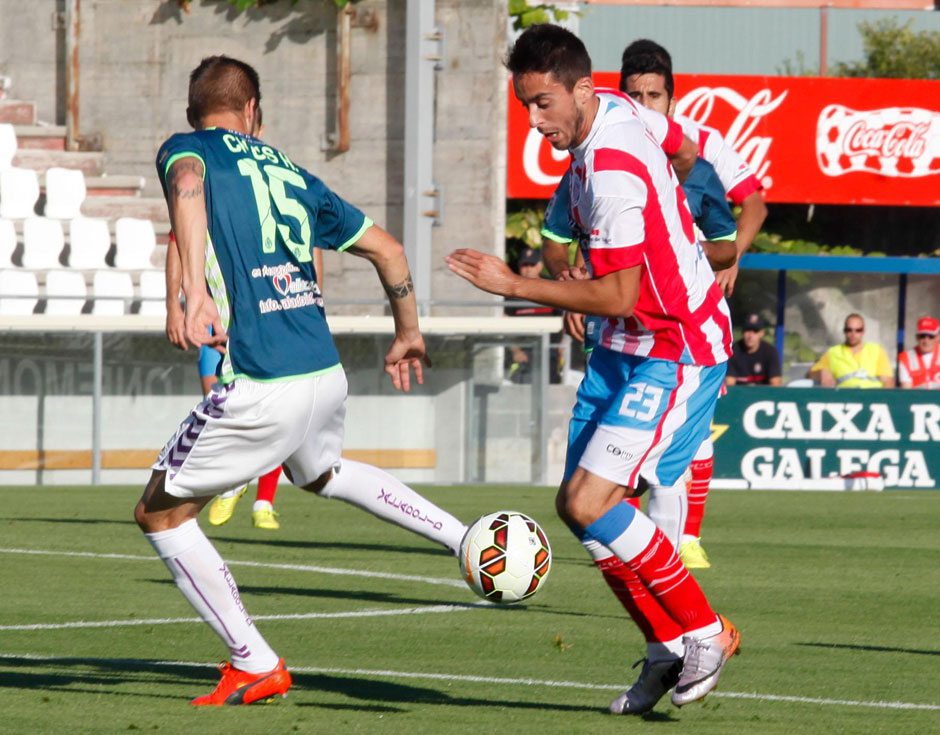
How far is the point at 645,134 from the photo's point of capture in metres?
5.21

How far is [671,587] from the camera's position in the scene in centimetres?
519

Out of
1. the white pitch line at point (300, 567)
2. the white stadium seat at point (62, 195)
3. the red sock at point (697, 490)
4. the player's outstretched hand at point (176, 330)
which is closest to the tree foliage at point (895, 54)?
the white stadium seat at point (62, 195)

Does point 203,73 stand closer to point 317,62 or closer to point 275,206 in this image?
point 275,206

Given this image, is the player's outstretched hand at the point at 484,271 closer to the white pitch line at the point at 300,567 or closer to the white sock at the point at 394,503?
the white sock at the point at 394,503

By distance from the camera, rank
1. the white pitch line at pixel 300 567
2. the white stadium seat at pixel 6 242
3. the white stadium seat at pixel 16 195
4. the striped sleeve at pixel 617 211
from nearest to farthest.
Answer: the striped sleeve at pixel 617 211
the white pitch line at pixel 300 567
the white stadium seat at pixel 6 242
the white stadium seat at pixel 16 195

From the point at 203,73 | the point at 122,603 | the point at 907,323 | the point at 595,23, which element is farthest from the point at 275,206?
the point at 595,23

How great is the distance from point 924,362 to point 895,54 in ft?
62.8

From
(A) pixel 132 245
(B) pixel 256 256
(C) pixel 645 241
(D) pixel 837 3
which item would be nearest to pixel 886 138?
(A) pixel 132 245

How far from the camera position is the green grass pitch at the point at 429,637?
5.15 meters

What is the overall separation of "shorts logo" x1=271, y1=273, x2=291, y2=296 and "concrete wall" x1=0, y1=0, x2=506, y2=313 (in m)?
13.6

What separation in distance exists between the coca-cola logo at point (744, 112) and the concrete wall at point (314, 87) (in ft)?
15.3

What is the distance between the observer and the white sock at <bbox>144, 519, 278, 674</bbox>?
17.3 feet

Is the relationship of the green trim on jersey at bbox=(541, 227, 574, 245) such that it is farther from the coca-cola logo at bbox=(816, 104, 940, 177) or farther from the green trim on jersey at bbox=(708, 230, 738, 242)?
the coca-cola logo at bbox=(816, 104, 940, 177)

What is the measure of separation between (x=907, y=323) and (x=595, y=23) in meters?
12.8
